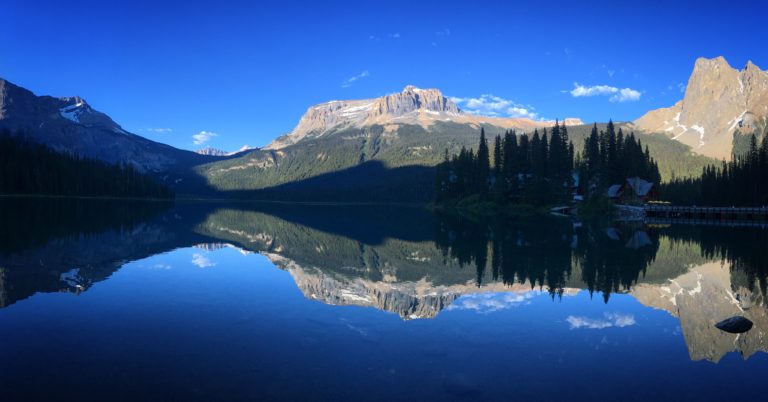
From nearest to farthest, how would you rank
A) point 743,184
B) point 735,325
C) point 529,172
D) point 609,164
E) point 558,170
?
point 735,325 < point 743,184 < point 609,164 < point 558,170 < point 529,172

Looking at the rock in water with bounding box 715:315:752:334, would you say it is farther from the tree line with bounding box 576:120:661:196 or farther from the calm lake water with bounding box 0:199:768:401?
the tree line with bounding box 576:120:661:196

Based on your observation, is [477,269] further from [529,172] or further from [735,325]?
[529,172]

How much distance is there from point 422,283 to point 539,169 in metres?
98.2

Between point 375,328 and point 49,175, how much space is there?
178371 millimetres

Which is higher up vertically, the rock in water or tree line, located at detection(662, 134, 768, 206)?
tree line, located at detection(662, 134, 768, 206)

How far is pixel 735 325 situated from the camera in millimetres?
17109

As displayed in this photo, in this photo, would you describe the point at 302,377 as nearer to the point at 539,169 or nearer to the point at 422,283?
the point at 422,283

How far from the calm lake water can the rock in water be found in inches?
12.3

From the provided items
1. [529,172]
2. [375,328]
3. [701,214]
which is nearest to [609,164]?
[529,172]

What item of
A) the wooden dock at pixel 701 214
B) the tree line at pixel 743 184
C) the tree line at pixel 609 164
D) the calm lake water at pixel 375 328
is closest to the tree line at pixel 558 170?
the tree line at pixel 609 164

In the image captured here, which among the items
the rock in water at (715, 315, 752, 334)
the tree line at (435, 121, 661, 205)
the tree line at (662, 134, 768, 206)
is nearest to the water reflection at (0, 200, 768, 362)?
the rock in water at (715, 315, 752, 334)

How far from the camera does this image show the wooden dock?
→ 88031mm

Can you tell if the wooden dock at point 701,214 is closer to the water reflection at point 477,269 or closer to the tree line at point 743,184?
the tree line at point 743,184

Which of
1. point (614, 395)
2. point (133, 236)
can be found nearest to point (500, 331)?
point (614, 395)
